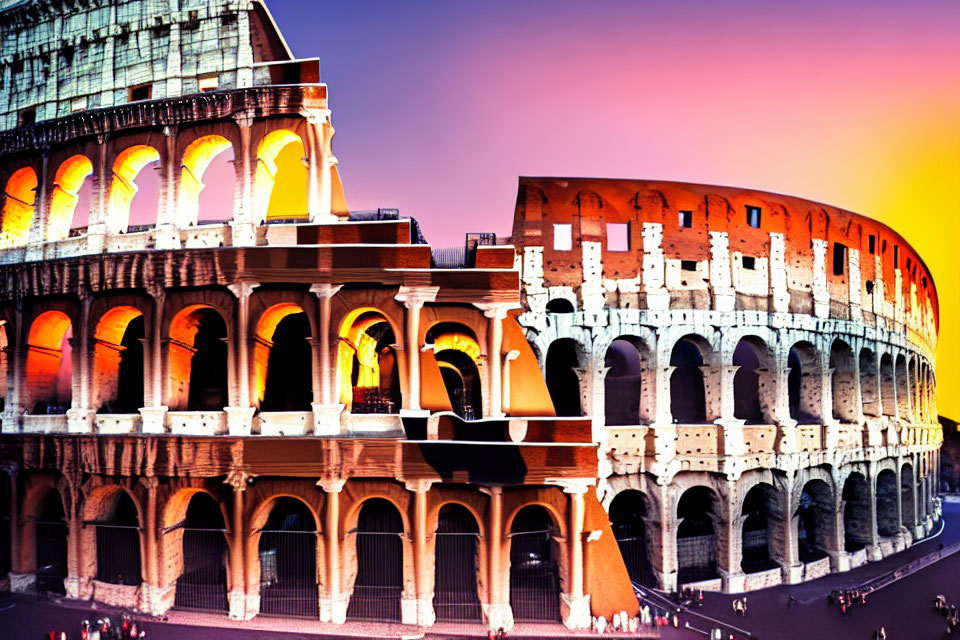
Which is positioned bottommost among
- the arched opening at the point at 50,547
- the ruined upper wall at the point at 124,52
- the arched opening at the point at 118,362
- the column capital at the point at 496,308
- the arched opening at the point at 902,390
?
the arched opening at the point at 50,547

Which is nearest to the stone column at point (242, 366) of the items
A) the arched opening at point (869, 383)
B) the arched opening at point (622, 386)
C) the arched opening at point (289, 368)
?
the arched opening at point (289, 368)

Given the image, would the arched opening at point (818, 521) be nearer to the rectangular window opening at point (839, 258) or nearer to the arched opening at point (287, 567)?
the rectangular window opening at point (839, 258)

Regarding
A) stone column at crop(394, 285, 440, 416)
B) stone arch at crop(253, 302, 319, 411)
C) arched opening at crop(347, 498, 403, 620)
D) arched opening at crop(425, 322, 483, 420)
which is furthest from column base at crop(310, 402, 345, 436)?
arched opening at crop(425, 322, 483, 420)

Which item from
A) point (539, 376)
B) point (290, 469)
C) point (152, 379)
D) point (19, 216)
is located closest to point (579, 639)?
point (539, 376)

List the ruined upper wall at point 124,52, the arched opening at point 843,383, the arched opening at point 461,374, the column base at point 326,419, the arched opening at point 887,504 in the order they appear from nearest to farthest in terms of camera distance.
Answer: the column base at point 326,419, the ruined upper wall at point 124,52, the arched opening at point 461,374, the arched opening at point 843,383, the arched opening at point 887,504

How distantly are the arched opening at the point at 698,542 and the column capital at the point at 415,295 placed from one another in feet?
39.7

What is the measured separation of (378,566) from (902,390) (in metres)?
25.7

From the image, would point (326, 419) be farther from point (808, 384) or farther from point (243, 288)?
point (808, 384)

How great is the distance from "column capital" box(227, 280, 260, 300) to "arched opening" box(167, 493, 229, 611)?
19.5 feet

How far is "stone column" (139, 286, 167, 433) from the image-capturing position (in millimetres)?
17625

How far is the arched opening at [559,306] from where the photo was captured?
913 inches

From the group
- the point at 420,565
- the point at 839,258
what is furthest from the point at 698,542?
the point at 839,258

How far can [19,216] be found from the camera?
838 inches

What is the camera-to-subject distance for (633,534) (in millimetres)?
24125
